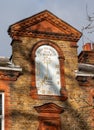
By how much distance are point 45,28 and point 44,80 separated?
3303 mm

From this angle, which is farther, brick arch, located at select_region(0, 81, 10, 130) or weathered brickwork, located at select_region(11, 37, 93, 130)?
weathered brickwork, located at select_region(11, 37, 93, 130)

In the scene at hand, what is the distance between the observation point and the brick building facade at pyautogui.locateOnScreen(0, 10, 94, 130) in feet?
65.8

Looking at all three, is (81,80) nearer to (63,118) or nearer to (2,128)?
(63,118)

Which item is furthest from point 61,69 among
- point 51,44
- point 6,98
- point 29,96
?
point 6,98

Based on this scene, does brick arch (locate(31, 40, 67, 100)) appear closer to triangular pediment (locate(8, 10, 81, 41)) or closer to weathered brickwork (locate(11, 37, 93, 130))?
weathered brickwork (locate(11, 37, 93, 130))

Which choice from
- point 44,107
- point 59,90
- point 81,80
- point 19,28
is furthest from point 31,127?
point 19,28

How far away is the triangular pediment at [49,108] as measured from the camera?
66.5ft

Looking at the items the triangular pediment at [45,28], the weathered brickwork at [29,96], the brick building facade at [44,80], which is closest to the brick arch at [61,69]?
the brick building facade at [44,80]

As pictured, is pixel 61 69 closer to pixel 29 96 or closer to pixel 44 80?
pixel 44 80

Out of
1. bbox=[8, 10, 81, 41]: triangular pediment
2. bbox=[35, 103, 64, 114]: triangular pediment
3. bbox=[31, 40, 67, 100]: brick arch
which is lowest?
bbox=[35, 103, 64, 114]: triangular pediment

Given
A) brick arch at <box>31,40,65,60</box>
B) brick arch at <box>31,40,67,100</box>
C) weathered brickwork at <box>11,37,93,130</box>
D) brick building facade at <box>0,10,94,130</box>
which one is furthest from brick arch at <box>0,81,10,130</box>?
brick arch at <box>31,40,65,60</box>

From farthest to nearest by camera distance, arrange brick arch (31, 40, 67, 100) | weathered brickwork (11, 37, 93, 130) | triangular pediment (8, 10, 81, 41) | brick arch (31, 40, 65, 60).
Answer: brick arch (31, 40, 65, 60)
triangular pediment (8, 10, 81, 41)
brick arch (31, 40, 67, 100)
weathered brickwork (11, 37, 93, 130)

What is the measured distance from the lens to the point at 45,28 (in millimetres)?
22453

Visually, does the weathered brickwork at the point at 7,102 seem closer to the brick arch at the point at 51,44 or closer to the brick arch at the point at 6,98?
the brick arch at the point at 6,98
